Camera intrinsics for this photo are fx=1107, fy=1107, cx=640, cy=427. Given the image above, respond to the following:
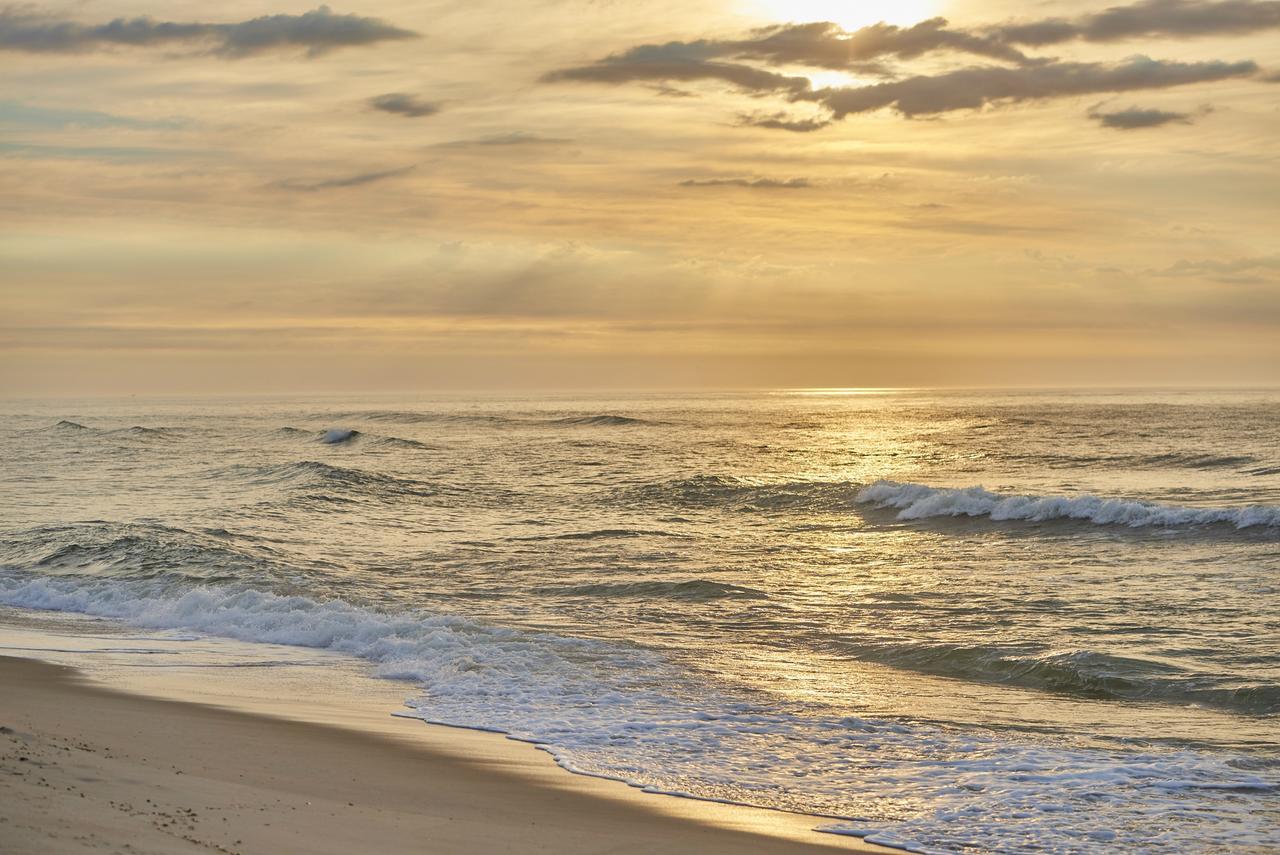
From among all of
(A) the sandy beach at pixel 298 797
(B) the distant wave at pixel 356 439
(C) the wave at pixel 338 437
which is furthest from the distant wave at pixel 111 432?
(A) the sandy beach at pixel 298 797

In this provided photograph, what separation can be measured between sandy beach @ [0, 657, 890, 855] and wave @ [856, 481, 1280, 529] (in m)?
18.2

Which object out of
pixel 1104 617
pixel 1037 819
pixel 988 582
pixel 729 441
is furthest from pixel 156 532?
pixel 729 441

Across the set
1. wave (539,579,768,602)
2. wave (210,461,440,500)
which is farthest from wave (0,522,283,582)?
wave (210,461,440,500)

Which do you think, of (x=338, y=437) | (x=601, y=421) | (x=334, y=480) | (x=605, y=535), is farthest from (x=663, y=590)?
(x=601, y=421)

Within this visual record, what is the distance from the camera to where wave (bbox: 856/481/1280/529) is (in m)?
22.4

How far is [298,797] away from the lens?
707cm

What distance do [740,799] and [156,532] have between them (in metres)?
17.8

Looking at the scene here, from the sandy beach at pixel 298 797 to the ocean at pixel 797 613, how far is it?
62cm

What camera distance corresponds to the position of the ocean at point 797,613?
8.16 meters

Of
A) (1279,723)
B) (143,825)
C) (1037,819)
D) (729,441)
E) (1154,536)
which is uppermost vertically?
(143,825)

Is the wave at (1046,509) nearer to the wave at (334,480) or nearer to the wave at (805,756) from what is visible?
the wave at (334,480)

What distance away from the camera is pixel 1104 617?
46.9 ft

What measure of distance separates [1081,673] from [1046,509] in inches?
555

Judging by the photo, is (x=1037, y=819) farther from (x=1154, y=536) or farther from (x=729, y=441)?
(x=729, y=441)
